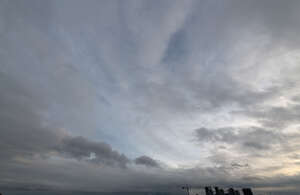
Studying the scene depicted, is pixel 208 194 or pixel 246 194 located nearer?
pixel 246 194

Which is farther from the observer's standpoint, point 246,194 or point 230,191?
point 230,191

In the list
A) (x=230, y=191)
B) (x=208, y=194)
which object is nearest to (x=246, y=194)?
(x=230, y=191)

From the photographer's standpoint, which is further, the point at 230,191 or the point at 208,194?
the point at 208,194

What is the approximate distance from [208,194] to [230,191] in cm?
3412

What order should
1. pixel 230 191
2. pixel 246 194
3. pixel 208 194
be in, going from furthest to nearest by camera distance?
pixel 208 194 → pixel 230 191 → pixel 246 194

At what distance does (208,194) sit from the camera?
4587 inches

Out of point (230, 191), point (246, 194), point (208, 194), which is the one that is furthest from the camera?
point (208, 194)

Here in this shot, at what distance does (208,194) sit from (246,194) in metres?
64.3

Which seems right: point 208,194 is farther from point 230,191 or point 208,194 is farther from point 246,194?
point 246,194

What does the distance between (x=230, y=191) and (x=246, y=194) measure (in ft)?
101

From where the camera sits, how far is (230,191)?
288 ft
